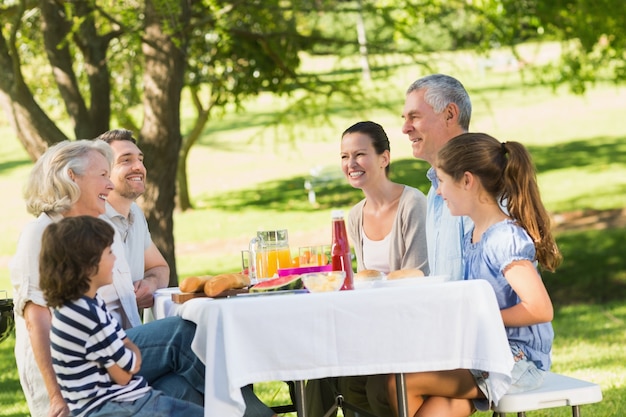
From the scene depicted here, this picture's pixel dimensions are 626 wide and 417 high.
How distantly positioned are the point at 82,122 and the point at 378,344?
240 inches

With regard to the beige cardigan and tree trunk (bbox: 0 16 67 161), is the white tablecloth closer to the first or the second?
the beige cardigan

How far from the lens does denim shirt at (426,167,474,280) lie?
4.19 metres

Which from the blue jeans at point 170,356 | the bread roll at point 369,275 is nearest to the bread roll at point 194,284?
the blue jeans at point 170,356

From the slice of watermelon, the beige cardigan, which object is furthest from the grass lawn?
the slice of watermelon

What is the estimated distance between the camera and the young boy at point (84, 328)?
3.36 m

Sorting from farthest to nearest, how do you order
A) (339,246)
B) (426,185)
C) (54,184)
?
(426,185), (54,184), (339,246)

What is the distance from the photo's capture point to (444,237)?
4.32 meters

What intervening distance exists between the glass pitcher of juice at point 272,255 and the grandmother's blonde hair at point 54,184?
2.48 ft

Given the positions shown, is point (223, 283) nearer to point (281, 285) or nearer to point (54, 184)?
point (281, 285)

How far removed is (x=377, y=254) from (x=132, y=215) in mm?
1139

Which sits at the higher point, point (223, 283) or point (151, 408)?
point (223, 283)

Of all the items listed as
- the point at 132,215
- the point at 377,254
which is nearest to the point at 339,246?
the point at 377,254

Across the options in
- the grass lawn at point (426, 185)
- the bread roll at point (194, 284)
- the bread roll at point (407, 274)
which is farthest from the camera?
the grass lawn at point (426, 185)

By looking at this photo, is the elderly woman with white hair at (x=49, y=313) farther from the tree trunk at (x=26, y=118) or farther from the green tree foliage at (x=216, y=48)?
the tree trunk at (x=26, y=118)
